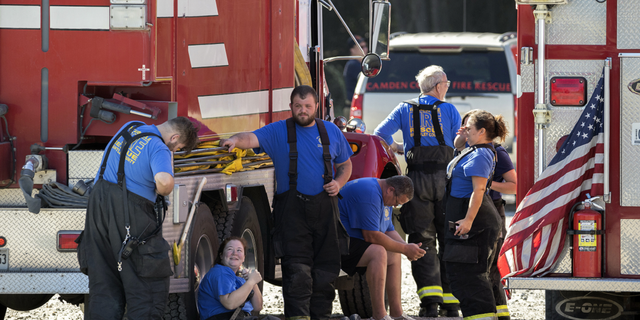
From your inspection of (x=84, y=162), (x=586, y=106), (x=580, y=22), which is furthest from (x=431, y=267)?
(x=84, y=162)

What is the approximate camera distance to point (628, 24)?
199 inches

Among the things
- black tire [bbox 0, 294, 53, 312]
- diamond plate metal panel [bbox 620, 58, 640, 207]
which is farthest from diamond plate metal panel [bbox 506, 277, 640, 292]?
black tire [bbox 0, 294, 53, 312]

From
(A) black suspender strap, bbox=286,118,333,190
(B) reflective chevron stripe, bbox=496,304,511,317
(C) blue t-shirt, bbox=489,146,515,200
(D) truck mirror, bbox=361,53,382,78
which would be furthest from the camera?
(D) truck mirror, bbox=361,53,382,78

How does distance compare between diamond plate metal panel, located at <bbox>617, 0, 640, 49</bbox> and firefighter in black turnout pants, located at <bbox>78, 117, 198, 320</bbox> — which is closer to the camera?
firefighter in black turnout pants, located at <bbox>78, 117, 198, 320</bbox>

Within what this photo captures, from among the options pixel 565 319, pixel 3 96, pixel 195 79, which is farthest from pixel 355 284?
pixel 3 96

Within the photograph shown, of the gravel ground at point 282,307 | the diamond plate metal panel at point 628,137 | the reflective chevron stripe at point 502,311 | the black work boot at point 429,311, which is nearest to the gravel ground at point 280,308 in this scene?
the gravel ground at point 282,307

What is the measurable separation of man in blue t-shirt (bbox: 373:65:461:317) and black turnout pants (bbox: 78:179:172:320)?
8.85 ft

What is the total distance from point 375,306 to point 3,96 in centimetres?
282

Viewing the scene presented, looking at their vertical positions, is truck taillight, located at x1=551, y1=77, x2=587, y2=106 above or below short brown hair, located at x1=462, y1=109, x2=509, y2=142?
above

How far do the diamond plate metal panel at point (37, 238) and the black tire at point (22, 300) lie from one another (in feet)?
2.77

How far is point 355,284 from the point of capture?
6879mm

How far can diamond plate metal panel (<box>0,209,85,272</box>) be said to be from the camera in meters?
5.08

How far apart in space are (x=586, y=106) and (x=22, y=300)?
3.74 meters

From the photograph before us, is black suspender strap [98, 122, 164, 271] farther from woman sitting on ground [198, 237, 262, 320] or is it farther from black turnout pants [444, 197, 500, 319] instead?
black turnout pants [444, 197, 500, 319]
